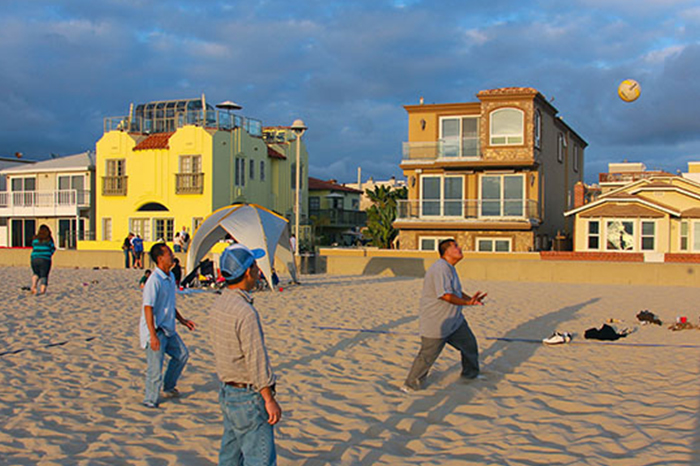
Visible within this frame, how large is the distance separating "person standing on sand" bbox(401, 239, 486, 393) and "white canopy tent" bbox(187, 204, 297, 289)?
9906mm

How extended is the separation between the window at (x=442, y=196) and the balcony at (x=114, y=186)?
19.4 meters

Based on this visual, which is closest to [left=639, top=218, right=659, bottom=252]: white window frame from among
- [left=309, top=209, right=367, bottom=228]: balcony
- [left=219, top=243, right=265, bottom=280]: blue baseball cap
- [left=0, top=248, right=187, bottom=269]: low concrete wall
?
[left=0, top=248, right=187, bottom=269]: low concrete wall

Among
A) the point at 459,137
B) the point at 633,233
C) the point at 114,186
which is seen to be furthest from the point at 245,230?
the point at 114,186

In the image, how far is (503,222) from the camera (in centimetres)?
3016

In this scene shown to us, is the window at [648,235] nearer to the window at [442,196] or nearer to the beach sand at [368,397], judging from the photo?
the window at [442,196]

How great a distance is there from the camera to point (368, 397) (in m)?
6.91

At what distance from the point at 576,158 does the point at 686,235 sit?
41.7ft

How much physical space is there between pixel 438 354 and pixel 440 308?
53 cm

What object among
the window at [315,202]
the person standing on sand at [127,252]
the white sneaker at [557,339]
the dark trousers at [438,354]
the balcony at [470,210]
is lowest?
the white sneaker at [557,339]

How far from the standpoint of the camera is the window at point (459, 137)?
31.1 metres

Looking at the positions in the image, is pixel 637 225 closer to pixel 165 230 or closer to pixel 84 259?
pixel 84 259

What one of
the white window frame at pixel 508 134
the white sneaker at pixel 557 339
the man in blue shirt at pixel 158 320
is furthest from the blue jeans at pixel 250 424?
the white window frame at pixel 508 134

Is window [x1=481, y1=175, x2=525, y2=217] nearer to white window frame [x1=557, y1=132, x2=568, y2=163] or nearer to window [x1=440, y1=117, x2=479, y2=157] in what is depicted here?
window [x1=440, y1=117, x2=479, y2=157]

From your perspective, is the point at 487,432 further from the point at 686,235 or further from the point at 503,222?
the point at 686,235
